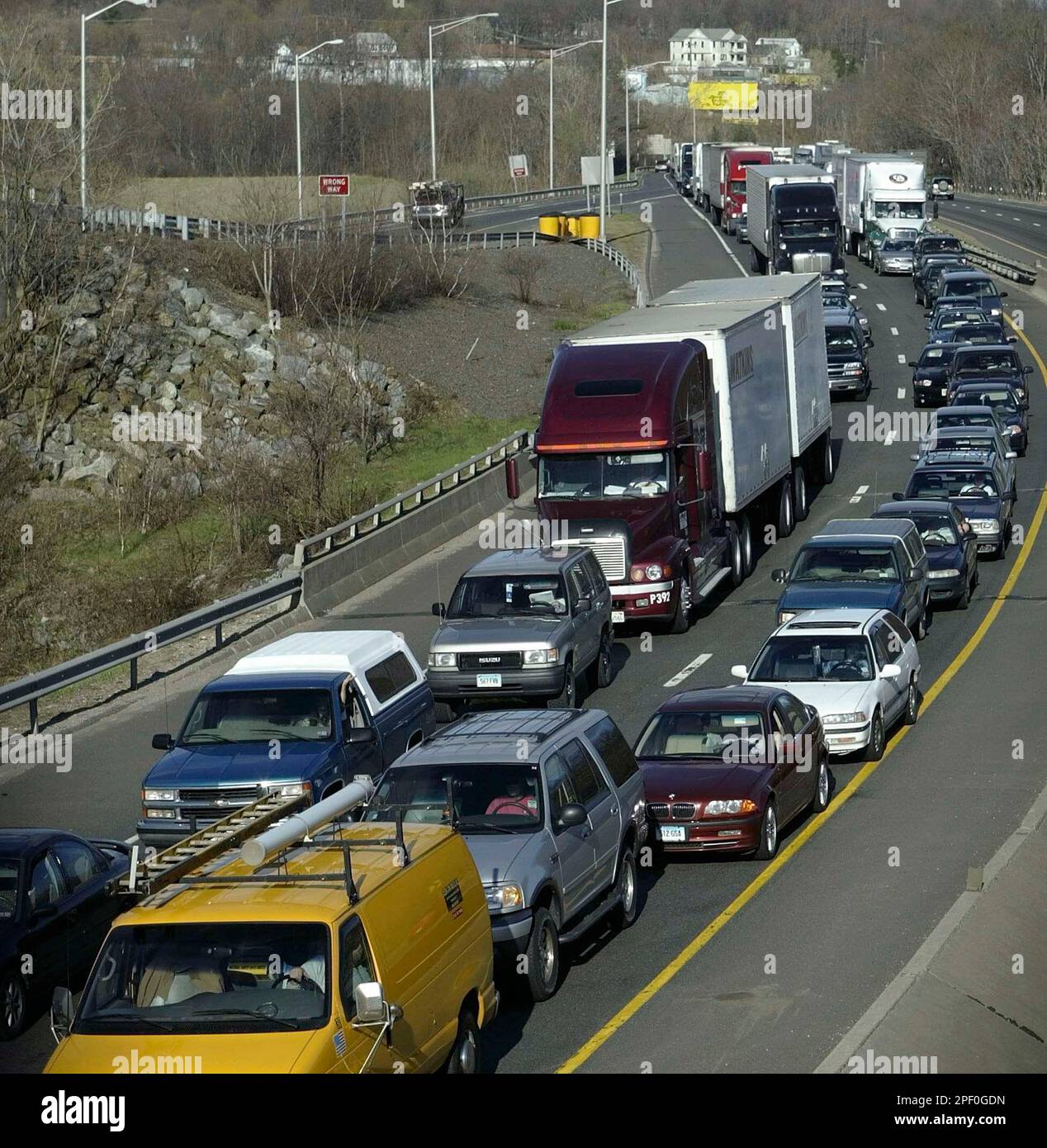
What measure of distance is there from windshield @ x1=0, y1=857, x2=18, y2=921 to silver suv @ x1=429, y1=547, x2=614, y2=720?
8.94 m

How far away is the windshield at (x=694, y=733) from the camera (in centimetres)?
1686

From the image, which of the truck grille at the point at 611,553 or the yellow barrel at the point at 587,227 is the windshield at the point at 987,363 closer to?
the truck grille at the point at 611,553

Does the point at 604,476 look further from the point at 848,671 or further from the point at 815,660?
the point at 848,671

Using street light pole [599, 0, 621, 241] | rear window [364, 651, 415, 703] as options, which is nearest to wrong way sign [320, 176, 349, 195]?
street light pole [599, 0, 621, 241]

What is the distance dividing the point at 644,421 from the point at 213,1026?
17496 mm

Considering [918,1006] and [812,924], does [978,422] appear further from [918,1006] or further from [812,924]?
[918,1006]

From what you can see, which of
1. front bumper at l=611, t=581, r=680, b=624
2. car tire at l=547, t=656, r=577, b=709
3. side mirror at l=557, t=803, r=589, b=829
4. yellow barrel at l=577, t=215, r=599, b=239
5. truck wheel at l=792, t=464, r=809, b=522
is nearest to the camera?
side mirror at l=557, t=803, r=589, b=829

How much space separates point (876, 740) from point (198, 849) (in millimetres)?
10630

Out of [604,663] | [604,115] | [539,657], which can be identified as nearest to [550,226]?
[604,115]

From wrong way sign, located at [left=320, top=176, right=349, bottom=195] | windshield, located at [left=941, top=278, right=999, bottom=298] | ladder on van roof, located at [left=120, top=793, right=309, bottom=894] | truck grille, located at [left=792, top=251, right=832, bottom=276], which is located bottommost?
ladder on van roof, located at [left=120, top=793, right=309, bottom=894]

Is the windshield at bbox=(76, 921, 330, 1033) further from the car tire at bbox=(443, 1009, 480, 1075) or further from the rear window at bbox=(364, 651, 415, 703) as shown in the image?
the rear window at bbox=(364, 651, 415, 703)

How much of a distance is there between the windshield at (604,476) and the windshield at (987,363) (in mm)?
19169

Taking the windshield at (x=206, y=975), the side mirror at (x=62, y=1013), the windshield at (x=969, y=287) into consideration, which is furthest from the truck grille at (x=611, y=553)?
the windshield at (x=969, y=287)

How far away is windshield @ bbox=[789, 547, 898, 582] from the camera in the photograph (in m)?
24.4
